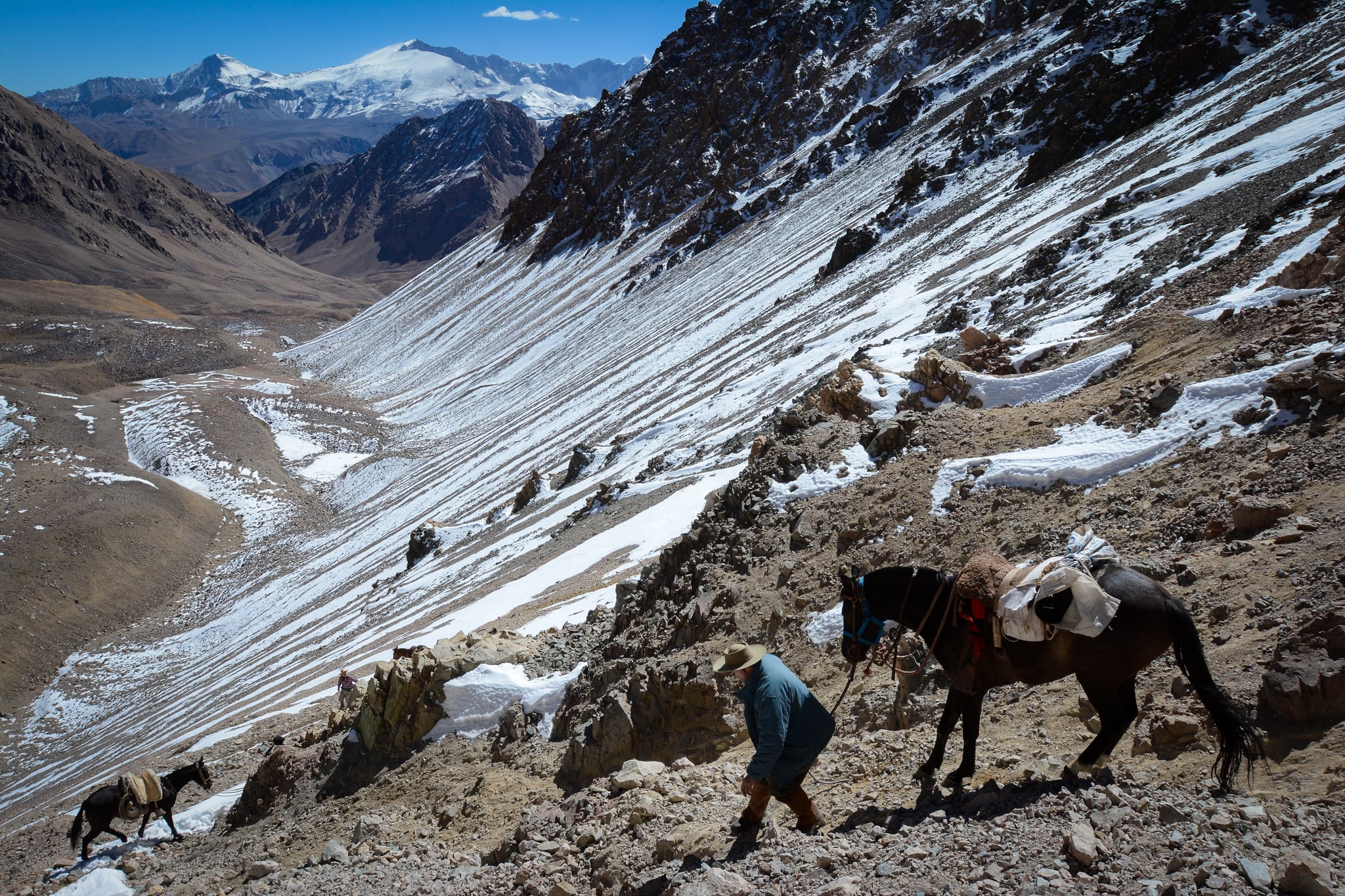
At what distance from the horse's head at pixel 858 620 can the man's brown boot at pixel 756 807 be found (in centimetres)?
114

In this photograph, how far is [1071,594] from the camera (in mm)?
4609

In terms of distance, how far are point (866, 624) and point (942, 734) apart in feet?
2.94

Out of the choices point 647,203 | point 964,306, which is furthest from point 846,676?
point 647,203

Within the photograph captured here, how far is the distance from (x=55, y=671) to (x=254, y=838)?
30854 mm

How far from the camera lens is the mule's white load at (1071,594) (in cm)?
455

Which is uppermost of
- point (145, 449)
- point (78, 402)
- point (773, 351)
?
point (78, 402)

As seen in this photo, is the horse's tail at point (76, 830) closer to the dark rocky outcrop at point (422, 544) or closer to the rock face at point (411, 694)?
the rock face at point (411, 694)

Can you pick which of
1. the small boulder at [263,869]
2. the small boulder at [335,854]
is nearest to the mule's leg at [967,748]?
the small boulder at [335,854]

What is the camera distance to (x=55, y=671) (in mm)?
31703

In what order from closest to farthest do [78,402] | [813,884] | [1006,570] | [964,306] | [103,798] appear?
[813,884], [1006,570], [103,798], [964,306], [78,402]

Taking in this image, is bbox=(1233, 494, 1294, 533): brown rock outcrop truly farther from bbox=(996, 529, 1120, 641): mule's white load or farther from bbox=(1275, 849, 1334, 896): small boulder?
bbox=(1275, 849, 1334, 896): small boulder

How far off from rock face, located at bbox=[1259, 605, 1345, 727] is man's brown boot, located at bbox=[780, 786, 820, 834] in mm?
2918

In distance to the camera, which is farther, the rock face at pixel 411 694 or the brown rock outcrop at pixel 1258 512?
the rock face at pixel 411 694

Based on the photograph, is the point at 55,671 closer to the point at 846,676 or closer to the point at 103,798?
the point at 103,798
